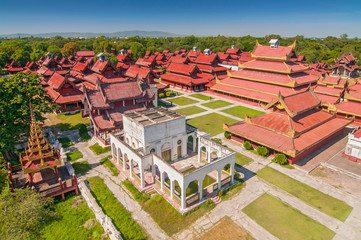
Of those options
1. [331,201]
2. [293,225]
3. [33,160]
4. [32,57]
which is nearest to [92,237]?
[33,160]

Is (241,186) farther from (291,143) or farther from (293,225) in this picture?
(291,143)

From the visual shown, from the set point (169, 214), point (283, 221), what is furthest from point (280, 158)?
point (169, 214)

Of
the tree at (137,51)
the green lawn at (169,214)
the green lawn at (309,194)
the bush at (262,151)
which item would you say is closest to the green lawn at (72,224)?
the green lawn at (169,214)

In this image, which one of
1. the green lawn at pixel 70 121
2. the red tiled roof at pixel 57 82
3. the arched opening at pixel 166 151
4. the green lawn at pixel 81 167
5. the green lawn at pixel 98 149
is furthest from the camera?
the red tiled roof at pixel 57 82

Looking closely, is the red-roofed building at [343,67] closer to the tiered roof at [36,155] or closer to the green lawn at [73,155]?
the green lawn at [73,155]

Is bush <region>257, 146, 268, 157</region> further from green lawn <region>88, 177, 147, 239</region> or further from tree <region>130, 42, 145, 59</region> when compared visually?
tree <region>130, 42, 145, 59</region>

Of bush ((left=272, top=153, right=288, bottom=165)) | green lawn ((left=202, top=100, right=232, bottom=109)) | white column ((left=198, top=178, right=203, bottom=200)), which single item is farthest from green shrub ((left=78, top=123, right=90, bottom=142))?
bush ((left=272, top=153, right=288, bottom=165))
